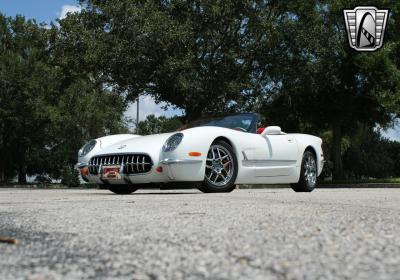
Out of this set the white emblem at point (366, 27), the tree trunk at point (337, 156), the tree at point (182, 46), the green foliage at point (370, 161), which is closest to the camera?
the tree at point (182, 46)

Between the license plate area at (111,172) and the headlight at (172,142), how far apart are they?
80 cm

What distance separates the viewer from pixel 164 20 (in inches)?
915

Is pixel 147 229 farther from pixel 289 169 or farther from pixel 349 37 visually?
pixel 349 37

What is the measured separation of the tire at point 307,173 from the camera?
10.8 m

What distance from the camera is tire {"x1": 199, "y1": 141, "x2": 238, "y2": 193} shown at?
895 cm

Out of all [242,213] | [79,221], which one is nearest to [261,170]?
[242,213]

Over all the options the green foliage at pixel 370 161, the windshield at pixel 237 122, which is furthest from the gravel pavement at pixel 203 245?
the green foliage at pixel 370 161

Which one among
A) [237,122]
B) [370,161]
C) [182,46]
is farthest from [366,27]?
[370,161]

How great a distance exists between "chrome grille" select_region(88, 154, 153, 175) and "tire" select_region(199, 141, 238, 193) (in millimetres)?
870

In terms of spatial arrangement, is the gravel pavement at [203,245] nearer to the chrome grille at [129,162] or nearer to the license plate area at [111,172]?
the chrome grille at [129,162]

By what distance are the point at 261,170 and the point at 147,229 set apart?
5895 millimetres

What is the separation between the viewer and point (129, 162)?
29.3 feet

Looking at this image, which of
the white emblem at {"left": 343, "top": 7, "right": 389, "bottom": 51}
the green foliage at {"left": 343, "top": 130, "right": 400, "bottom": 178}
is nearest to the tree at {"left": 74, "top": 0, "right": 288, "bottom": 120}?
the white emblem at {"left": 343, "top": 7, "right": 389, "bottom": 51}

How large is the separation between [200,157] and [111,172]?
4.49ft
